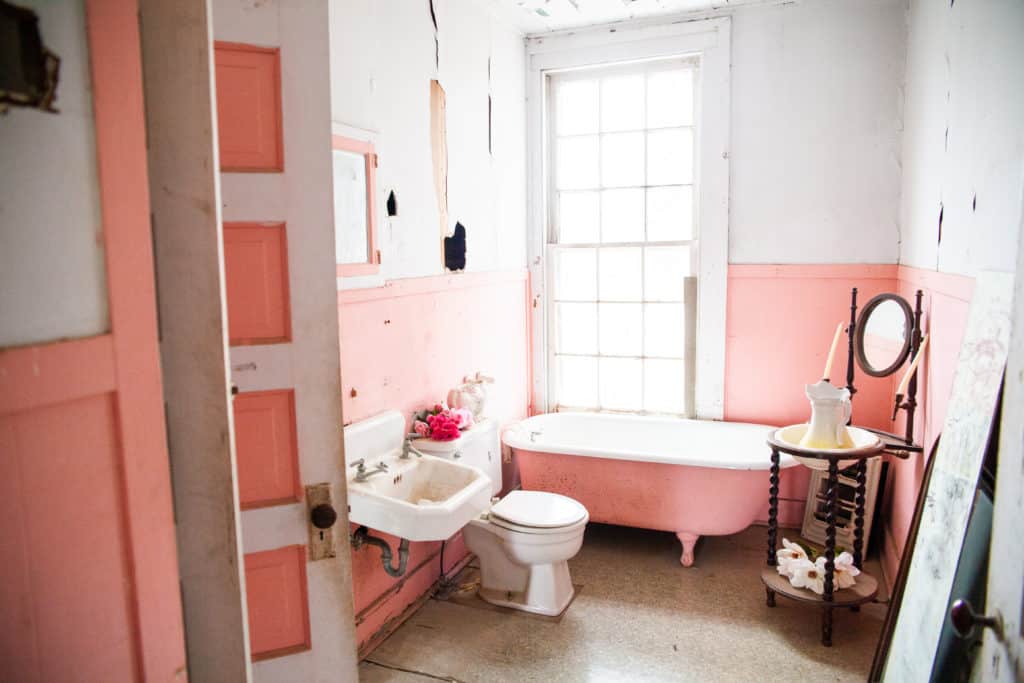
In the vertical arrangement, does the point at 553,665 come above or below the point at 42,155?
below

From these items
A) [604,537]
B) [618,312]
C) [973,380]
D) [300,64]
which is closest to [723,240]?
[618,312]

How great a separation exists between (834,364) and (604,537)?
5.28 feet

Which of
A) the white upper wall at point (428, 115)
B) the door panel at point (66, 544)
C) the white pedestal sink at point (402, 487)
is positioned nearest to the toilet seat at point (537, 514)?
the white pedestal sink at point (402, 487)

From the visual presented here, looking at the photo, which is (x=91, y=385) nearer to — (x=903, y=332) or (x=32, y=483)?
(x=32, y=483)

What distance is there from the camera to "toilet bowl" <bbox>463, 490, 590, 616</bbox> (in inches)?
118

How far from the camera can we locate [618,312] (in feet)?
A: 14.8

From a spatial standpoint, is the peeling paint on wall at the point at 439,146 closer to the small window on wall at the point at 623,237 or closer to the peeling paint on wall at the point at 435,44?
the peeling paint on wall at the point at 435,44

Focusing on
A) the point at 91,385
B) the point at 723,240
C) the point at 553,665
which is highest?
the point at 723,240

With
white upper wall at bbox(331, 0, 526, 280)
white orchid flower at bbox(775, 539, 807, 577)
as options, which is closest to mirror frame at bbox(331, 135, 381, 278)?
white upper wall at bbox(331, 0, 526, 280)

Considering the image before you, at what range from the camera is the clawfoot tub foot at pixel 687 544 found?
3.54m

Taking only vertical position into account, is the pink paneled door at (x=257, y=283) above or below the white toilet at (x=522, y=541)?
above

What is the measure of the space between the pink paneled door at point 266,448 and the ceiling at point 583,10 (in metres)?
2.96

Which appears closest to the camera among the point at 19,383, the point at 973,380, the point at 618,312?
the point at 19,383

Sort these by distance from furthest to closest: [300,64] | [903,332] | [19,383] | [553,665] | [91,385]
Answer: [903,332], [553,665], [300,64], [91,385], [19,383]
